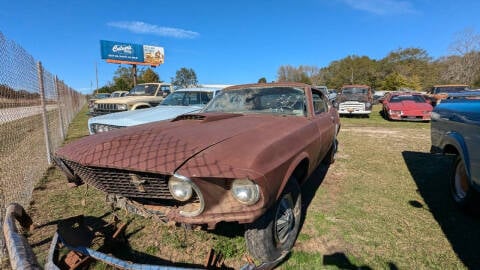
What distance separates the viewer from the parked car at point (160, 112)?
209 inches

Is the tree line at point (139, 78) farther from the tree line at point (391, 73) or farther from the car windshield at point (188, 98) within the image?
the car windshield at point (188, 98)

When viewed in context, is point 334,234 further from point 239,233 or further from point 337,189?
point 337,189

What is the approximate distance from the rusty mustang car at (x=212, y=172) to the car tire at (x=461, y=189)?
1.96m

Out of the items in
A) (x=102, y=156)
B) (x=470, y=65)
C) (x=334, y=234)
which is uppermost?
(x=470, y=65)

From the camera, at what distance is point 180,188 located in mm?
1963

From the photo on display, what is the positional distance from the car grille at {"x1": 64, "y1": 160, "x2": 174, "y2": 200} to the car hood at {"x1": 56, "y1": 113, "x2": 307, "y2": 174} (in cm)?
9

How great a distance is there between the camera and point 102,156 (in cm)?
214

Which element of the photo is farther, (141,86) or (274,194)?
(141,86)

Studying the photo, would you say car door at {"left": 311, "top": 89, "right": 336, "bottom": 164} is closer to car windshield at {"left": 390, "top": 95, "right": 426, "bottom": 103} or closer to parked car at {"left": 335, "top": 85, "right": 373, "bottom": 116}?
parked car at {"left": 335, "top": 85, "right": 373, "bottom": 116}

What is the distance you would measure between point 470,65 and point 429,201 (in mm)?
51116

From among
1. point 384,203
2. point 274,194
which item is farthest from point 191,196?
point 384,203

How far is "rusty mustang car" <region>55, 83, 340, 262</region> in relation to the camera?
73.4 inches

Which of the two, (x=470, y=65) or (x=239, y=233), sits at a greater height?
(x=470, y=65)

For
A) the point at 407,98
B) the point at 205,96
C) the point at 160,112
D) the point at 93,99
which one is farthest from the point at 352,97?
the point at 93,99
